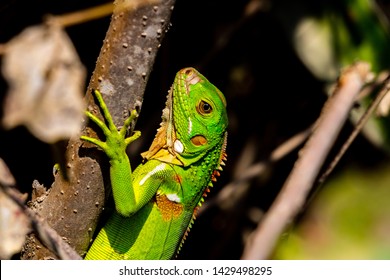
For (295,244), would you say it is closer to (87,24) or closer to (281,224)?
(281,224)

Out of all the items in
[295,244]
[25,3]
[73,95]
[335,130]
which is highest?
[73,95]

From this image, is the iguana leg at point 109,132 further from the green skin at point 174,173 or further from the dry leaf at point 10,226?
the dry leaf at point 10,226

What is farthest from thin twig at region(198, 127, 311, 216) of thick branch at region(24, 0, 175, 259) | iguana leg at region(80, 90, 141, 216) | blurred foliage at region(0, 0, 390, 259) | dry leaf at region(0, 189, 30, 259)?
dry leaf at region(0, 189, 30, 259)

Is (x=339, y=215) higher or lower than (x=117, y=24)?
lower
